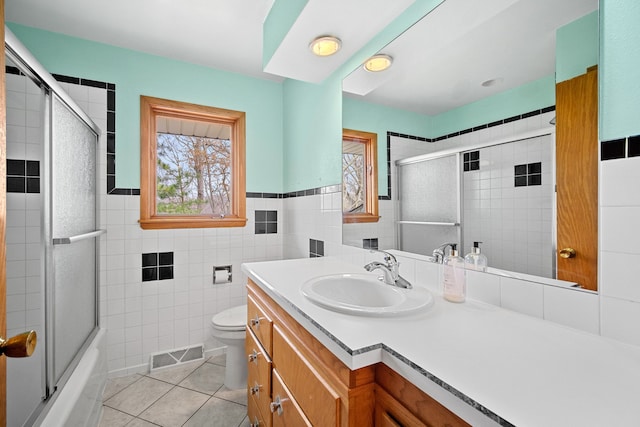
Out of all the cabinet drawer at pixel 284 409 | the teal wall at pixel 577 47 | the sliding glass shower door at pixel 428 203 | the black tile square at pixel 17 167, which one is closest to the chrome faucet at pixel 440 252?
the sliding glass shower door at pixel 428 203

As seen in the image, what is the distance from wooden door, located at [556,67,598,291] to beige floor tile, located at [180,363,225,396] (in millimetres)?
2097

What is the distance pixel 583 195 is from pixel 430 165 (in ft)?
1.89

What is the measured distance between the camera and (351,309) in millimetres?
886

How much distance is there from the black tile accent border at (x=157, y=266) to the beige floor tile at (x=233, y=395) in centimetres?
91

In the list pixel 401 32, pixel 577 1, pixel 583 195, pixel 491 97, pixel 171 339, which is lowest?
pixel 171 339

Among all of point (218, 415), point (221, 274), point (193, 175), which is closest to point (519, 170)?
point (218, 415)

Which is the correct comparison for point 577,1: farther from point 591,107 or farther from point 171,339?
point 171,339

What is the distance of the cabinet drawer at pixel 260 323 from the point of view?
124 centimetres

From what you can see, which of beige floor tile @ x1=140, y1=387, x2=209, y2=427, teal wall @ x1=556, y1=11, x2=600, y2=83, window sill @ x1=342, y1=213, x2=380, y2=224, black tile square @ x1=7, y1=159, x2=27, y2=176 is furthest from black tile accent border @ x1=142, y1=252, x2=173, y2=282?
teal wall @ x1=556, y1=11, x2=600, y2=83

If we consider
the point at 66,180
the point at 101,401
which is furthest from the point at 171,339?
the point at 66,180

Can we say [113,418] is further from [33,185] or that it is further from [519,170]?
[519,170]

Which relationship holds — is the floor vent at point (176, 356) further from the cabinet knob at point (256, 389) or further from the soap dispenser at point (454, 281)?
the soap dispenser at point (454, 281)

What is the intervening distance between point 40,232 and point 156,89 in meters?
1.40

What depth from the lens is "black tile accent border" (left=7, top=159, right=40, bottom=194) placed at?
1385mm
